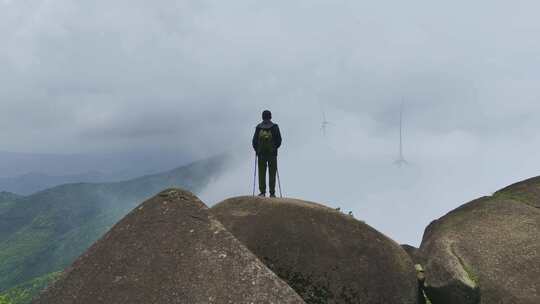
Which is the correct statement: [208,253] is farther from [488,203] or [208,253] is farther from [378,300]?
[488,203]

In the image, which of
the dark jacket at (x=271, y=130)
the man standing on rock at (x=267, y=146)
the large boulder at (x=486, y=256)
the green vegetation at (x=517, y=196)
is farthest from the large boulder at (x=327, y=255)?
the dark jacket at (x=271, y=130)

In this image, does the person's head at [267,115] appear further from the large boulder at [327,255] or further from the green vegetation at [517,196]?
the green vegetation at [517,196]

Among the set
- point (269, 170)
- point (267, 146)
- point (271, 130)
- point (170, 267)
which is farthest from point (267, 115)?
point (170, 267)

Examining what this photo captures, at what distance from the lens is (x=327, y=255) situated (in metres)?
12.5

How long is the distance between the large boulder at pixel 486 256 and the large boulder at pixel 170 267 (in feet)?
21.7

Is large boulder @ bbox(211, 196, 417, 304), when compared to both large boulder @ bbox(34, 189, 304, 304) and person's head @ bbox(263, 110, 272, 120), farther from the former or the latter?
person's head @ bbox(263, 110, 272, 120)

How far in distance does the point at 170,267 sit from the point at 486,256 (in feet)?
32.8

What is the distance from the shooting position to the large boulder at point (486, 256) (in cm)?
1202

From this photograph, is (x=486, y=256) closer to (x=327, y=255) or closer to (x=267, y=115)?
(x=327, y=255)

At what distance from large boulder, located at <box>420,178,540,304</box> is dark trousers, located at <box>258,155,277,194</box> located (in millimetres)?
8327

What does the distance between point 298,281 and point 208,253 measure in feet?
13.7

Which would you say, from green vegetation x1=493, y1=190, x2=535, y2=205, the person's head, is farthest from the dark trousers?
green vegetation x1=493, y1=190, x2=535, y2=205

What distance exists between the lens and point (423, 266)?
13.9 m

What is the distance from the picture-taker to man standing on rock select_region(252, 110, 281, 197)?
67.8 feet
